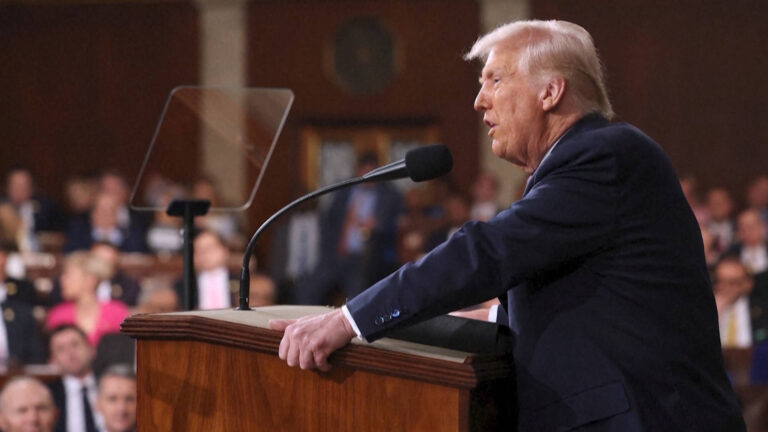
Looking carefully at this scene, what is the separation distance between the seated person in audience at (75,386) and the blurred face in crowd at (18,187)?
5205mm

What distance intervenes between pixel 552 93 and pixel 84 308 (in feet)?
16.2

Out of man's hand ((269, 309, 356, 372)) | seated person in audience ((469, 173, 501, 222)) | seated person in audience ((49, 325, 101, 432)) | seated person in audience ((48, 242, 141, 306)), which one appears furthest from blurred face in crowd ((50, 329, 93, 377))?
seated person in audience ((469, 173, 501, 222))

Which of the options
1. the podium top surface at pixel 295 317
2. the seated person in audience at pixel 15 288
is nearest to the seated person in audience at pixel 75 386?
the seated person in audience at pixel 15 288

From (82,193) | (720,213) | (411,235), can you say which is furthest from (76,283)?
(720,213)

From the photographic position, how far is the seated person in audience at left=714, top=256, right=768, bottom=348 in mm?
6062

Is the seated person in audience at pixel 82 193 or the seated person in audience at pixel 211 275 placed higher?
the seated person in audience at pixel 82 193

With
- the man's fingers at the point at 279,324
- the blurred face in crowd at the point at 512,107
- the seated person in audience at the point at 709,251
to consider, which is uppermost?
the blurred face in crowd at the point at 512,107

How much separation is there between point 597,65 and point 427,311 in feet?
2.02

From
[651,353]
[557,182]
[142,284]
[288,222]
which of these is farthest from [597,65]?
[288,222]

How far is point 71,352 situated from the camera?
5.39 meters

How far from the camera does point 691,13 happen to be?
11.9 m

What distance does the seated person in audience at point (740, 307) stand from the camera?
6062mm

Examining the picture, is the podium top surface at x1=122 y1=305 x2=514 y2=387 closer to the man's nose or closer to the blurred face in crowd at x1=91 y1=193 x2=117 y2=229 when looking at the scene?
the man's nose

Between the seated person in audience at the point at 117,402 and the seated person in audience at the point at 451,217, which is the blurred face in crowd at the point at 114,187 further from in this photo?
the seated person in audience at the point at 117,402
